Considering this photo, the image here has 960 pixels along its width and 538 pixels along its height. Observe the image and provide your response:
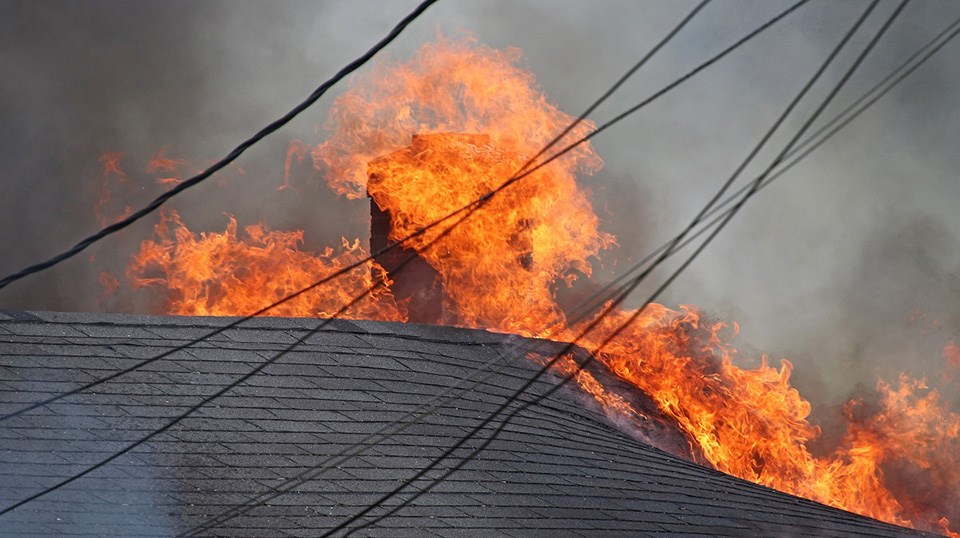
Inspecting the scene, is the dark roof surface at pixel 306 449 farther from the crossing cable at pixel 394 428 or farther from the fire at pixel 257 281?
the fire at pixel 257 281

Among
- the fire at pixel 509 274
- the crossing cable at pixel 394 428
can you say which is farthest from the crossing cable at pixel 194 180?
the fire at pixel 509 274

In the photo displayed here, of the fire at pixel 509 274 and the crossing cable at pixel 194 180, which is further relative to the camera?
the fire at pixel 509 274

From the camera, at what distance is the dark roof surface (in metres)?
9.02

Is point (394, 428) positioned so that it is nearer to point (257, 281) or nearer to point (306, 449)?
point (306, 449)

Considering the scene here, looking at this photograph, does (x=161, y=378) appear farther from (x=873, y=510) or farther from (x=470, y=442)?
(x=873, y=510)

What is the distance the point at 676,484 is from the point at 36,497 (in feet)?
18.1

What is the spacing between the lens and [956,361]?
23.6 metres

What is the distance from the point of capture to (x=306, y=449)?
997 cm

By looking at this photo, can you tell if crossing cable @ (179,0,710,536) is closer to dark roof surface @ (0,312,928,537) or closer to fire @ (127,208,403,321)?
dark roof surface @ (0,312,928,537)

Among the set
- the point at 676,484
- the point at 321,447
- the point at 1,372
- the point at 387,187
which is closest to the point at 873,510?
the point at 676,484

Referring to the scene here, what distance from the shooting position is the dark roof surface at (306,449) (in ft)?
29.6

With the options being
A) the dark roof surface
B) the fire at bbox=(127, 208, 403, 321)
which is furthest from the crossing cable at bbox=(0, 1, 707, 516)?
the fire at bbox=(127, 208, 403, 321)

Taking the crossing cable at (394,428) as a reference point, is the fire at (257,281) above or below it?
above

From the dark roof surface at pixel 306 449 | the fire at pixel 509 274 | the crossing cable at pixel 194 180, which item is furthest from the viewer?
the fire at pixel 509 274
